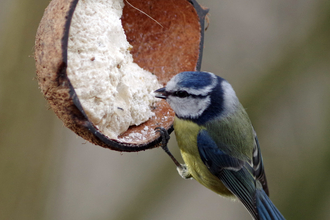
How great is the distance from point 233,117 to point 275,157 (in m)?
0.98

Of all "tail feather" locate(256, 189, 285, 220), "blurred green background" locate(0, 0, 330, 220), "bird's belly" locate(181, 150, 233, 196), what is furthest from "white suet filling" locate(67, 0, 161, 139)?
"blurred green background" locate(0, 0, 330, 220)

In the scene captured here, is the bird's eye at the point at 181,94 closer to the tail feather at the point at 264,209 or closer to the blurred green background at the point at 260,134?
the tail feather at the point at 264,209

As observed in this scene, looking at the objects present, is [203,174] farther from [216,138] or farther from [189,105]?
[189,105]

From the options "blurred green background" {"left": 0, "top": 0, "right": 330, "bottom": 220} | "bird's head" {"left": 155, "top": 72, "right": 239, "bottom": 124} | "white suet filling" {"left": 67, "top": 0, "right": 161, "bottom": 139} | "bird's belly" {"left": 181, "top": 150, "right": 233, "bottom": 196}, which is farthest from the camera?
"blurred green background" {"left": 0, "top": 0, "right": 330, "bottom": 220}

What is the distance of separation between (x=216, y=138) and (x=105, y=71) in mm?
539

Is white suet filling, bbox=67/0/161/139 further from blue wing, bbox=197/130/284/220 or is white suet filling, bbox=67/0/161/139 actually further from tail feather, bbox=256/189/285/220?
tail feather, bbox=256/189/285/220

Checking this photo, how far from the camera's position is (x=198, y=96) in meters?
1.31

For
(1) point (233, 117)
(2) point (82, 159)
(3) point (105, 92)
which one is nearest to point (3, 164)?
(2) point (82, 159)

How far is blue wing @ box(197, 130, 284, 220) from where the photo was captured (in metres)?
1.33

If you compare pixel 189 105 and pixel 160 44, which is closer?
pixel 189 105

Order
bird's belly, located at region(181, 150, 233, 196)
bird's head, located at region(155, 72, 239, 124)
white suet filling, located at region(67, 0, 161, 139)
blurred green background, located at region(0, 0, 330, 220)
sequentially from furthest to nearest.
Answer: blurred green background, located at region(0, 0, 330, 220)
bird's belly, located at region(181, 150, 233, 196)
bird's head, located at region(155, 72, 239, 124)
white suet filling, located at region(67, 0, 161, 139)

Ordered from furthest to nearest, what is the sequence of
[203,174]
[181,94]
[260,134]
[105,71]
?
[260,134]
[203,174]
[181,94]
[105,71]

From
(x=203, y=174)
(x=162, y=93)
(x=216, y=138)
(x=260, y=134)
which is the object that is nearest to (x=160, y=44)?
(x=162, y=93)

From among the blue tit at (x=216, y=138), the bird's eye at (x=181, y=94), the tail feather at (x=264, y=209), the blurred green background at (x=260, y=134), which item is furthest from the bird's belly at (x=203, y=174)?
the blurred green background at (x=260, y=134)
